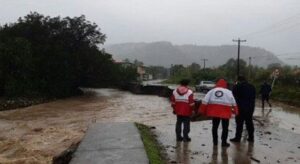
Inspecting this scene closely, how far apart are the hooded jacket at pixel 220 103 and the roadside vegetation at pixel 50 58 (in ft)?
102

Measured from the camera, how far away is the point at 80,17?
5347 cm

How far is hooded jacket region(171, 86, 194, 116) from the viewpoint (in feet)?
35.6

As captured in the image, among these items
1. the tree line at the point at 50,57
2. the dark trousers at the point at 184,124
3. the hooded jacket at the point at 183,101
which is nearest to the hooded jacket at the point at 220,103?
the hooded jacket at the point at 183,101

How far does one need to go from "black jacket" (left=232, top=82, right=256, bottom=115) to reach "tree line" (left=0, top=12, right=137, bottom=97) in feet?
107

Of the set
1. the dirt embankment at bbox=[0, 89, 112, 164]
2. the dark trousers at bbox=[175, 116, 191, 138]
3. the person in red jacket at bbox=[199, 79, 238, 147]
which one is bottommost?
the dirt embankment at bbox=[0, 89, 112, 164]

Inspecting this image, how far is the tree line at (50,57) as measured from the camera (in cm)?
4150

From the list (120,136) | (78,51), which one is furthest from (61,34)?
(120,136)

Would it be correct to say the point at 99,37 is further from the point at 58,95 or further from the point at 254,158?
→ the point at 254,158

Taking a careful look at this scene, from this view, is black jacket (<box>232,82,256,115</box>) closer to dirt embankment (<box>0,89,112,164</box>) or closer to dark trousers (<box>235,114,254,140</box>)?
dark trousers (<box>235,114,254,140</box>)

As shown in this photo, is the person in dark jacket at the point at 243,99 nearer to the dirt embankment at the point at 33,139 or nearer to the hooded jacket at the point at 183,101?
the hooded jacket at the point at 183,101

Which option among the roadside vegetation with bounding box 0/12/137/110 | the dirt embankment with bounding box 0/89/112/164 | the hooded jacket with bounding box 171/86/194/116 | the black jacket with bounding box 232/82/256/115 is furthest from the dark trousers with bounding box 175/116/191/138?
the roadside vegetation with bounding box 0/12/137/110

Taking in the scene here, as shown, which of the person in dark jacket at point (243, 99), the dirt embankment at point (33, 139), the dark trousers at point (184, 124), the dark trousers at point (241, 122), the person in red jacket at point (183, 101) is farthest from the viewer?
the dirt embankment at point (33, 139)

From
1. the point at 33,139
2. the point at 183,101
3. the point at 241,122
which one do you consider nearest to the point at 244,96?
the point at 241,122

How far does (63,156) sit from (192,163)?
286 cm
